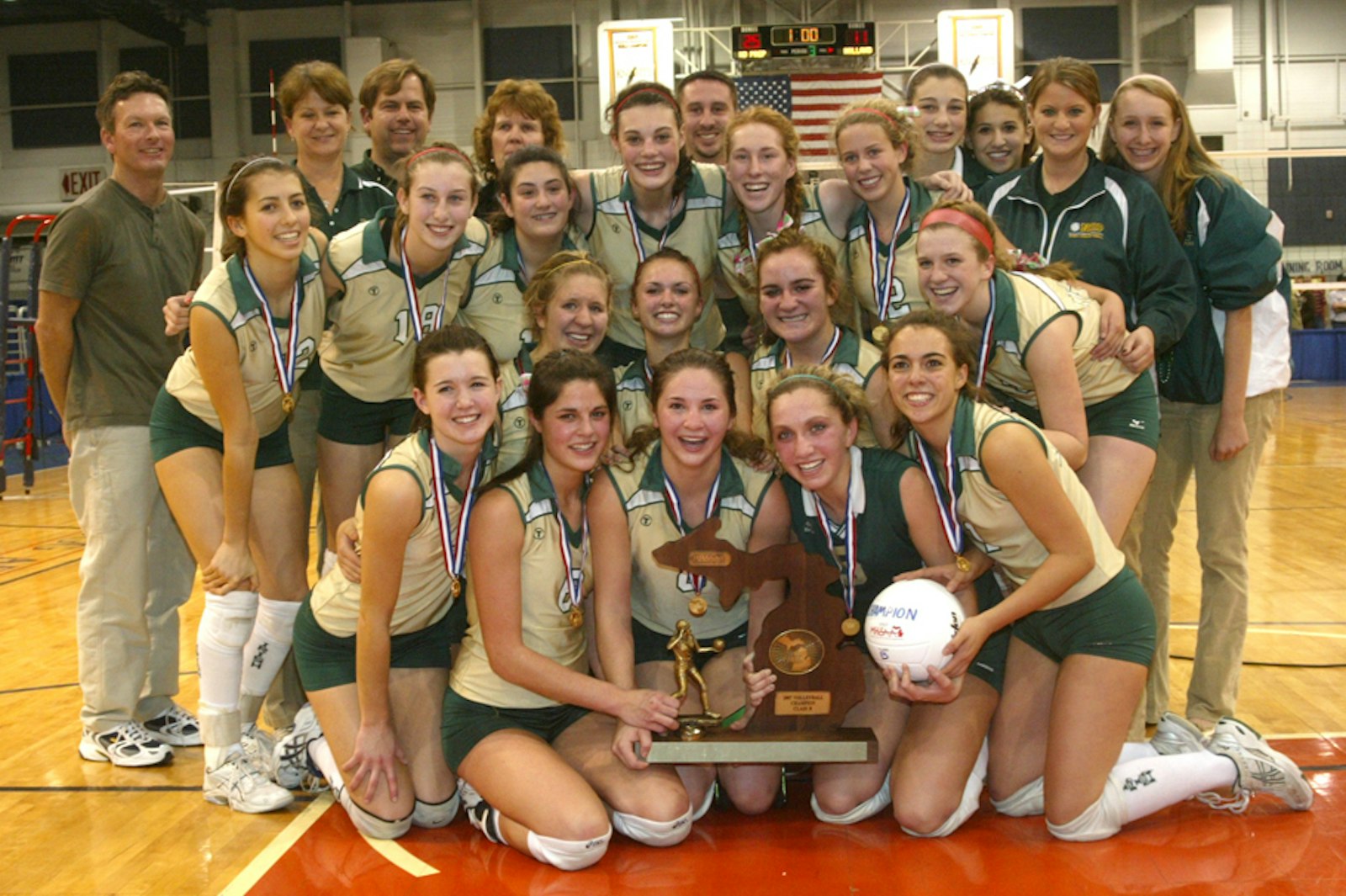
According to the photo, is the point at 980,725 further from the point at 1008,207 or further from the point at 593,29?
the point at 593,29

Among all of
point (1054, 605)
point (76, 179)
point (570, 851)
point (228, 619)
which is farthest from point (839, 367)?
point (76, 179)

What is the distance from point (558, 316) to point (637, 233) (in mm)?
635

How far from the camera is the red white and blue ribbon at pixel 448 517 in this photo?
3439mm

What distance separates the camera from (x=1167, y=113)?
13.3 ft

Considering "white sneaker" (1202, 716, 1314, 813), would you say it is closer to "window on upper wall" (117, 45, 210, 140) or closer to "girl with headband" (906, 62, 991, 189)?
"girl with headband" (906, 62, 991, 189)

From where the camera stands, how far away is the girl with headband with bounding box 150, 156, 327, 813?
3.69 meters

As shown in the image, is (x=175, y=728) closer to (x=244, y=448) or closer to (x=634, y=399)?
(x=244, y=448)

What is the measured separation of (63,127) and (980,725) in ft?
77.7

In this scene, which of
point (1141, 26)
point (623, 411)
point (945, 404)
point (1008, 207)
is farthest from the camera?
point (1141, 26)

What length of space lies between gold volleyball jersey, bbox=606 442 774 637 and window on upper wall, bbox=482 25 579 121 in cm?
1869

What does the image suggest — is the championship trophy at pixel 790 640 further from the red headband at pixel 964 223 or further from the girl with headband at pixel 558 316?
the red headband at pixel 964 223

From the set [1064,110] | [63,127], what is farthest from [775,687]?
[63,127]

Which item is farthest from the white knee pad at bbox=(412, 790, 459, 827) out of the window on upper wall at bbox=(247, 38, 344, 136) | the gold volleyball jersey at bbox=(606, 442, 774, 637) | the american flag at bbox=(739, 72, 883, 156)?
the window on upper wall at bbox=(247, 38, 344, 136)

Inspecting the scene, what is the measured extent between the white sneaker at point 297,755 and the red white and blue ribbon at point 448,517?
81 centimetres
